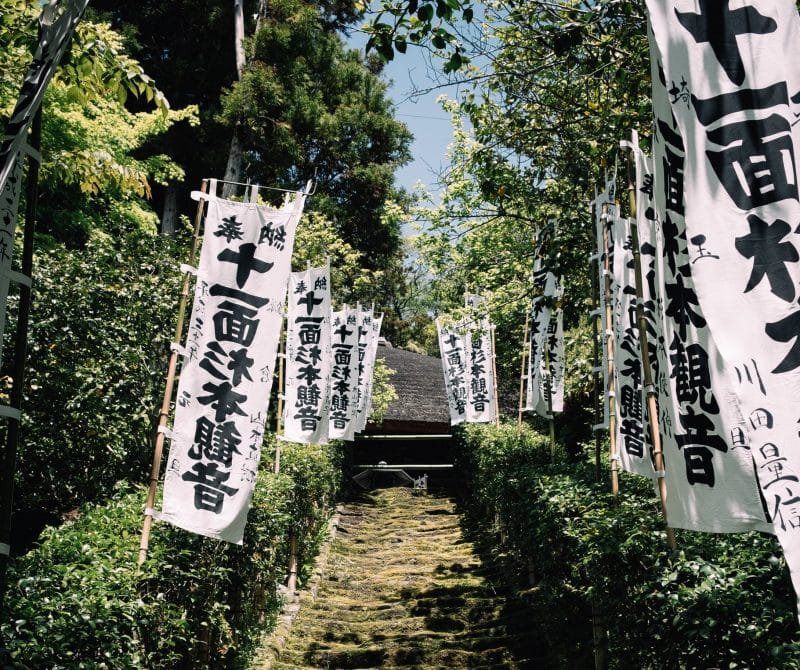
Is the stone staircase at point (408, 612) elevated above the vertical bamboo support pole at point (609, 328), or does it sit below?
below

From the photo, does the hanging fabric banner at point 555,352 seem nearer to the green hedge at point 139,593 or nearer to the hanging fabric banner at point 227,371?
the green hedge at point 139,593

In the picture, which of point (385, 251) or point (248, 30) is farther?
point (385, 251)

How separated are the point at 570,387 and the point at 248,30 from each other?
43.8 ft

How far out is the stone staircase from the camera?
789 centimetres

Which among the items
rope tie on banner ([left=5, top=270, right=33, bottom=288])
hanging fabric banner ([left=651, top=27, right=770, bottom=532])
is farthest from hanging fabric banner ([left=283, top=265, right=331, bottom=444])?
rope tie on banner ([left=5, top=270, right=33, bottom=288])

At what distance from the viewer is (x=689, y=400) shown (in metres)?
3.78

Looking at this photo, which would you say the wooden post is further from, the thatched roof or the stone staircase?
the thatched roof

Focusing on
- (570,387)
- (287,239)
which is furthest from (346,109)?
(287,239)

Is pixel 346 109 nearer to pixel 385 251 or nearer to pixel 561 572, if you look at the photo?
pixel 385 251

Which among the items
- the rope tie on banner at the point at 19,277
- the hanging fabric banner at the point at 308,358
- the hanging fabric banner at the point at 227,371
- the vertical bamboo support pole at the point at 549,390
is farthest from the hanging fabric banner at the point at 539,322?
the rope tie on banner at the point at 19,277

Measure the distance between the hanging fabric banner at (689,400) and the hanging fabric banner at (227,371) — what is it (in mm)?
3231

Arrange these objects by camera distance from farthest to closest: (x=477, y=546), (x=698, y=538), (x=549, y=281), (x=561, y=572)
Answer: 1. (x=477, y=546)
2. (x=549, y=281)
3. (x=561, y=572)
4. (x=698, y=538)

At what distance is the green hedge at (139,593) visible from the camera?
3586mm

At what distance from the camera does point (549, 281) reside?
31.9ft
